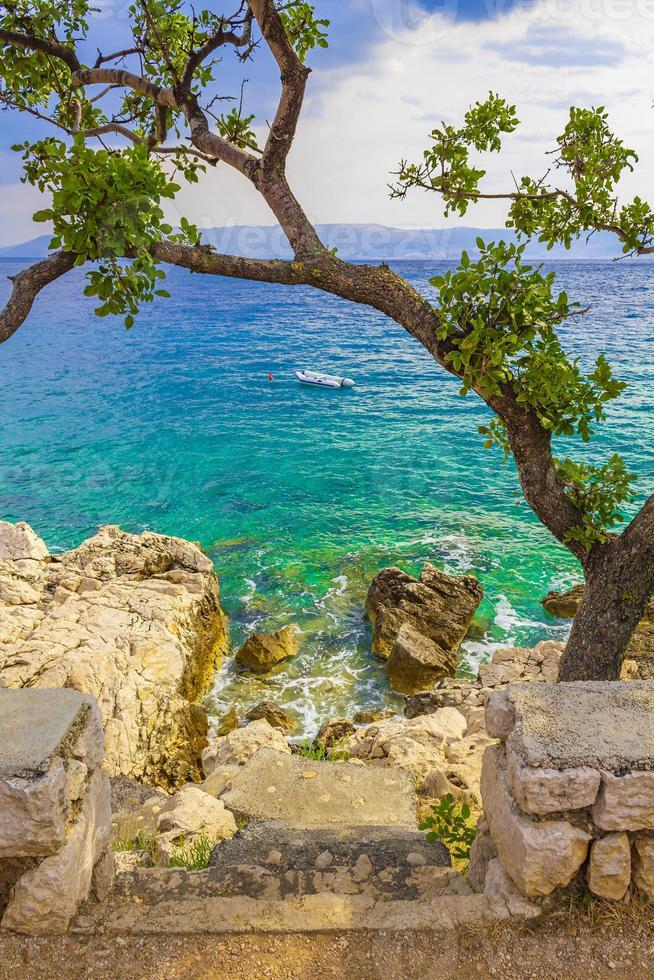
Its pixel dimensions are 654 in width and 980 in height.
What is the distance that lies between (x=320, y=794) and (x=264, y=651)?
6.35 meters

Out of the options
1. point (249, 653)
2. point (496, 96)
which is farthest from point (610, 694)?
point (249, 653)

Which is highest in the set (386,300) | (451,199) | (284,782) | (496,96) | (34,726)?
(496,96)

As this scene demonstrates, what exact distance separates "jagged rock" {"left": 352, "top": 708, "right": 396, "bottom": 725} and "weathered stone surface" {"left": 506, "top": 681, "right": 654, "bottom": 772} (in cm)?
719

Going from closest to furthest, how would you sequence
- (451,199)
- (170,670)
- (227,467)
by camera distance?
1. (451,199)
2. (170,670)
3. (227,467)

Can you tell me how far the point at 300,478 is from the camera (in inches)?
916

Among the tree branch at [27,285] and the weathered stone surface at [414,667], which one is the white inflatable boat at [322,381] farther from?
the tree branch at [27,285]

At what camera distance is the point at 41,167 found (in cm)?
692

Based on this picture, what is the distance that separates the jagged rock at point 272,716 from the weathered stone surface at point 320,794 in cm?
376

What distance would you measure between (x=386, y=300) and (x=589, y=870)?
451 centimetres

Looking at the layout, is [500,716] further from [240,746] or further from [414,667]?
[414,667]

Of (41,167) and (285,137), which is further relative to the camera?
(41,167)

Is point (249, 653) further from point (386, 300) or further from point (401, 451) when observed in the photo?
point (401, 451)

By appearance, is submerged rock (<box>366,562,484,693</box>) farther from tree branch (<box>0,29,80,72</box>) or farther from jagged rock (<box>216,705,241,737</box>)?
tree branch (<box>0,29,80,72</box>)

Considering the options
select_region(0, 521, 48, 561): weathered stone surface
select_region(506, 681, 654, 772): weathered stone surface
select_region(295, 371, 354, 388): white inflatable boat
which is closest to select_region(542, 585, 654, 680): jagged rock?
select_region(506, 681, 654, 772): weathered stone surface
